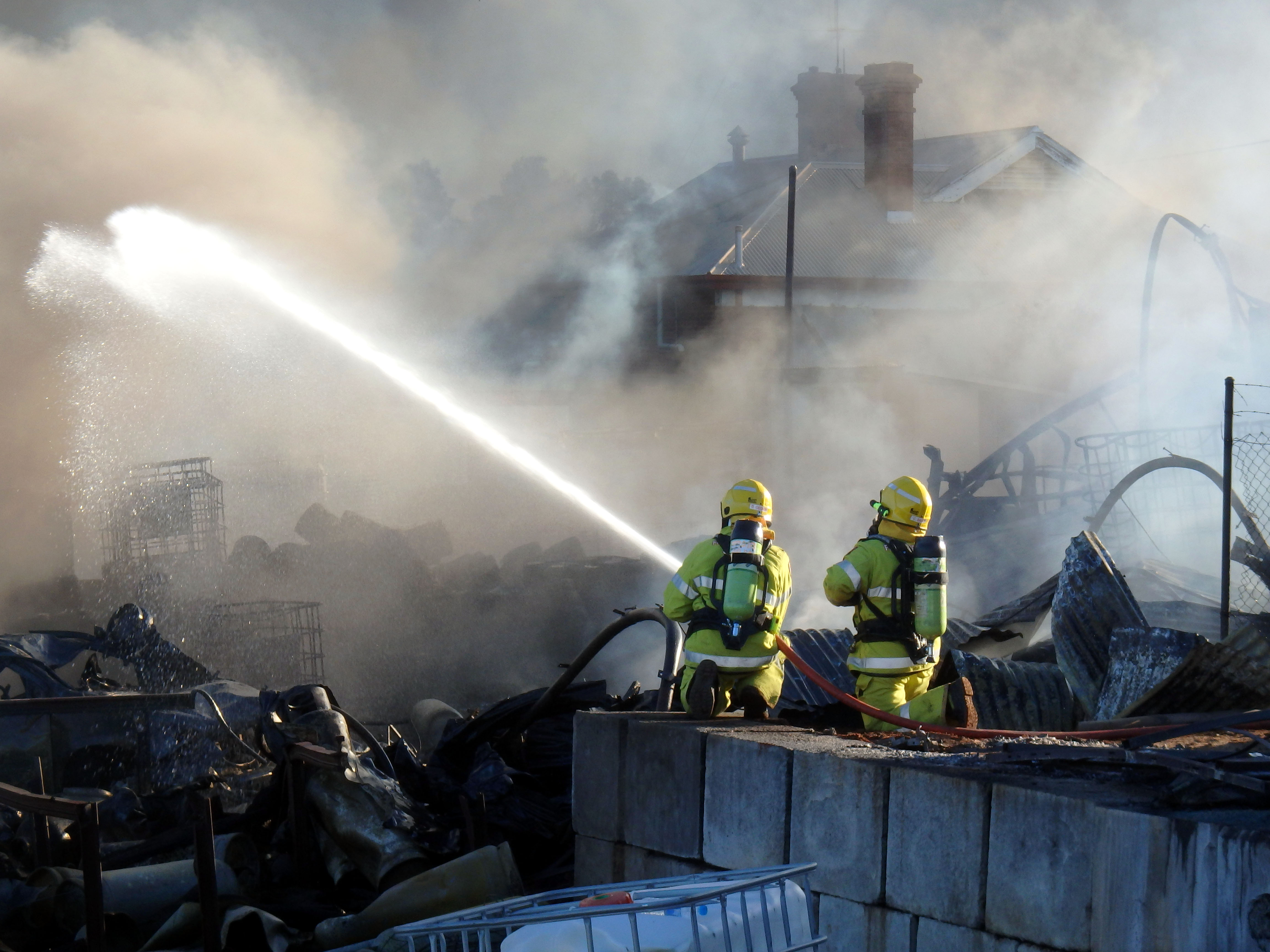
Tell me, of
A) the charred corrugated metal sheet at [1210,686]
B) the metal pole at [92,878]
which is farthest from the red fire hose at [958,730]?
the metal pole at [92,878]

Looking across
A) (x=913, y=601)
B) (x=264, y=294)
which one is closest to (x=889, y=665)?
(x=913, y=601)

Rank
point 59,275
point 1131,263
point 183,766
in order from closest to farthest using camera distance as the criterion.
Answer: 1. point 183,766
2. point 59,275
3. point 1131,263

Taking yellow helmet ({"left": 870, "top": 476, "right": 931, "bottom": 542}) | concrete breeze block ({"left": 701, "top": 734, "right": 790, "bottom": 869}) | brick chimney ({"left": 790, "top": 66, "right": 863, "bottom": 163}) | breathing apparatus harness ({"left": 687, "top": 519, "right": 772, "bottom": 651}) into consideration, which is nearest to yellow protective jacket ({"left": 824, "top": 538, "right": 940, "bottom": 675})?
yellow helmet ({"left": 870, "top": 476, "right": 931, "bottom": 542})

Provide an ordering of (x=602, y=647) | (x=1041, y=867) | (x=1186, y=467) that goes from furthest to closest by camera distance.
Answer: (x=1186, y=467) < (x=602, y=647) < (x=1041, y=867)

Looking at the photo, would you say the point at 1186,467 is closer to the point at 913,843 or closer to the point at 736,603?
the point at 736,603

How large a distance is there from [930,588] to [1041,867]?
1.99 meters

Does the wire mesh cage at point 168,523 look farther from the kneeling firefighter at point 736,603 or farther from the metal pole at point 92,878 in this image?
the metal pole at point 92,878

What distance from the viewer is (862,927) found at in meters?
3.37

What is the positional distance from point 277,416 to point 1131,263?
14.9 metres

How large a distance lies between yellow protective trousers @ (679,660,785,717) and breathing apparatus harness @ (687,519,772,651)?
15cm

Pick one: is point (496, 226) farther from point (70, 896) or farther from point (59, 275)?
point (70, 896)

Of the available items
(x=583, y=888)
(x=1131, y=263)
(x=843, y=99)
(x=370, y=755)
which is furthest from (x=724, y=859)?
(x=843, y=99)

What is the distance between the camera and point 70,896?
13.4ft

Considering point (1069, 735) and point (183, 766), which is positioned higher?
point (1069, 735)
